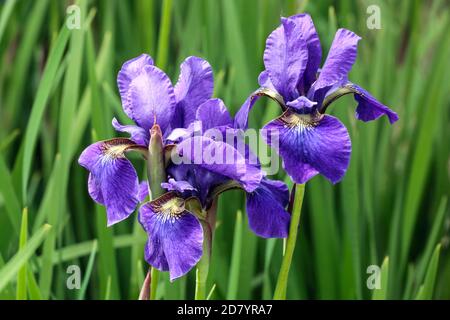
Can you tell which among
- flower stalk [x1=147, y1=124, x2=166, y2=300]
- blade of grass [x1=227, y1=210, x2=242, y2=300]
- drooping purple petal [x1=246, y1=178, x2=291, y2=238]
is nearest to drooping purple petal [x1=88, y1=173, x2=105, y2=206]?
flower stalk [x1=147, y1=124, x2=166, y2=300]

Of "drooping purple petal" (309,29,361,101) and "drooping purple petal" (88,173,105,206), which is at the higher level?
"drooping purple petal" (309,29,361,101)

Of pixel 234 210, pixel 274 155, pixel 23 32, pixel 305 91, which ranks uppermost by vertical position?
pixel 23 32

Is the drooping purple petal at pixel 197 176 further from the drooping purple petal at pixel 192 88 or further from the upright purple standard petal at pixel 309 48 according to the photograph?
the upright purple standard petal at pixel 309 48

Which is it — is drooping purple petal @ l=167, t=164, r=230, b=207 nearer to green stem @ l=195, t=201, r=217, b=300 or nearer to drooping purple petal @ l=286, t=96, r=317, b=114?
green stem @ l=195, t=201, r=217, b=300

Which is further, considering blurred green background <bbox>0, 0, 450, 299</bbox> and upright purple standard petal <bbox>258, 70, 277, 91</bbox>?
blurred green background <bbox>0, 0, 450, 299</bbox>

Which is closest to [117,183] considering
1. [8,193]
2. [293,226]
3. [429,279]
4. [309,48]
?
[293,226]
